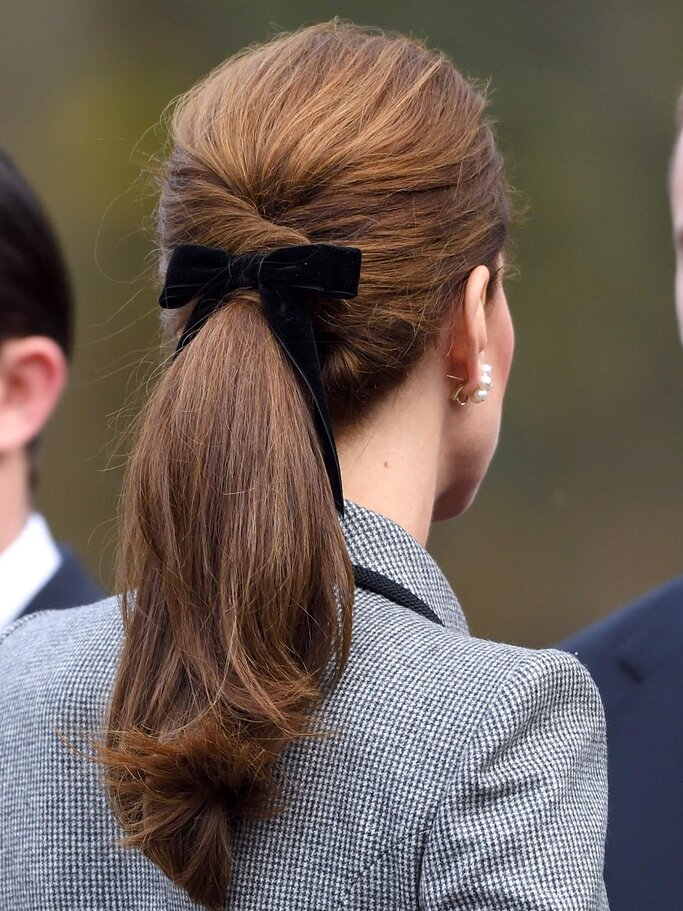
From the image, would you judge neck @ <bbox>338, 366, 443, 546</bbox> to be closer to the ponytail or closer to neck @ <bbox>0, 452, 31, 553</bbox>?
the ponytail

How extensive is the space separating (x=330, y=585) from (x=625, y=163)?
390 cm

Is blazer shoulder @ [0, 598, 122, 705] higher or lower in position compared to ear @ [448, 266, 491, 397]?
lower

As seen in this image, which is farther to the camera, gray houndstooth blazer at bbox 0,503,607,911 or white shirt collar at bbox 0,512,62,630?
white shirt collar at bbox 0,512,62,630

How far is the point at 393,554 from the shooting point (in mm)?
1140

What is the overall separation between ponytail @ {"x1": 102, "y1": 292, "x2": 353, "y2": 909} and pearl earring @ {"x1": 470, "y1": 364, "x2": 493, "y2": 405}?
0.22 metres

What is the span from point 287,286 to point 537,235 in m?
3.82

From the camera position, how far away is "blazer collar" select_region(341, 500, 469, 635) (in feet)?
3.69

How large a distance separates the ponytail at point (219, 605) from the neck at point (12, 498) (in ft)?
2.82

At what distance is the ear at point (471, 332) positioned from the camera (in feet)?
3.85

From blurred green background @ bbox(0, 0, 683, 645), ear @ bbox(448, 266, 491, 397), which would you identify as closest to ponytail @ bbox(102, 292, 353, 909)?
ear @ bbox(448, 266, 491, 397)

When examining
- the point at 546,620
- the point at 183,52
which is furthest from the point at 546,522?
the point at 183,52

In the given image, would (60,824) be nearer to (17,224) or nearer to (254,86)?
(254,86)

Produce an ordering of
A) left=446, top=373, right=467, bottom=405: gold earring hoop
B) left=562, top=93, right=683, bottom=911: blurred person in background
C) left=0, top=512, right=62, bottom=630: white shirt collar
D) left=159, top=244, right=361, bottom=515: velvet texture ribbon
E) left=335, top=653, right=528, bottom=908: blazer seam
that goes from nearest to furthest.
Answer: left=335, top=653, right=528, bottom=908: blazer seam
left=159, top=244, right=361, bottom=515: velvet texture ribbon
left=446, top=373, right=467, bottom=405: gold earring hoop
left=562, top=93, right=683, bottom=911: blurred person in background
left=0, top=512, right=62, bottom=630: white shirt collar

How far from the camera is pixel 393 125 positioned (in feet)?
A: 3.73
